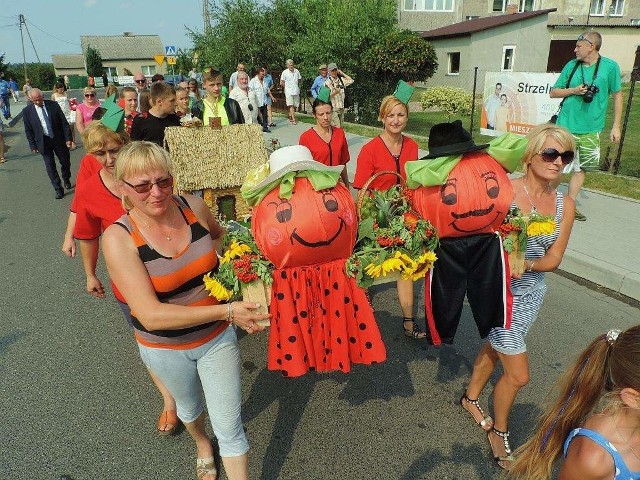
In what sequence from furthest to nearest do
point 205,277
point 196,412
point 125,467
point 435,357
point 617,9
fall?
point 617,9 → point 435,357 → point 125,467 → point 196,412 → point 205,277

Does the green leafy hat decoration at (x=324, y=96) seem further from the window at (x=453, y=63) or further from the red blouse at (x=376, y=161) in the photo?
the window at (x=453, y=63)

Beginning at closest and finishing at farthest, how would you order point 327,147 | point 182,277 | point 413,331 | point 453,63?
point 182,277 < point 413,331 < point 327,147 < point 453,63

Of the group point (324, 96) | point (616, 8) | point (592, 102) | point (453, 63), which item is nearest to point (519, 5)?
point (616, 8)

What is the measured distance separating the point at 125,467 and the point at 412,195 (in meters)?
2.29

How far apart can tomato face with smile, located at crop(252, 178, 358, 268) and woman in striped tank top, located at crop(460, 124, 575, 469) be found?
1.00 meters

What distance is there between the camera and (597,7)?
3619 centimetres

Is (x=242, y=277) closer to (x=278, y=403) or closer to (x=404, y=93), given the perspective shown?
(x=278, y=403)

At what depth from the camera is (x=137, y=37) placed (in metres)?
91.4

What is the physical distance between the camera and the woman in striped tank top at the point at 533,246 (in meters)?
2.44

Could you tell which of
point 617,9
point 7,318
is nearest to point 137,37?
point 617,9

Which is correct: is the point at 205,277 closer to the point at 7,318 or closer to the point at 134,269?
the point at 134,269

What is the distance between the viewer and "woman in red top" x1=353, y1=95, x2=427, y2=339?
3.79m

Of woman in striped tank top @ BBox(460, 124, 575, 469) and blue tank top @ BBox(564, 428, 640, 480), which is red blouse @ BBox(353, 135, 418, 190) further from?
blue tank top @ BBox(564, 428, 640, 480)

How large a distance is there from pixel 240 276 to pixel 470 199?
1.15 metres
